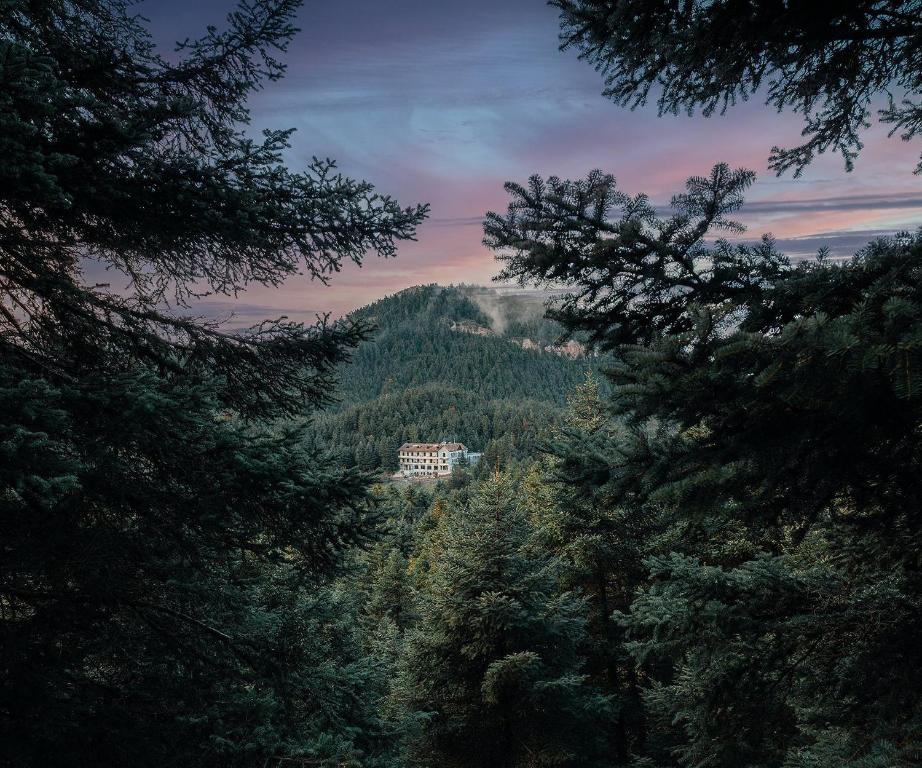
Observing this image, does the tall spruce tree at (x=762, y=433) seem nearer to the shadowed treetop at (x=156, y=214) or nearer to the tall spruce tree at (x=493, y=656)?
the shadowed treetop at (x=156, y=214)

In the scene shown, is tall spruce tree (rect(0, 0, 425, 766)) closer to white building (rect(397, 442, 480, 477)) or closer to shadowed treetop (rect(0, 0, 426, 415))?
shadowed treetop (rect(0, 0, 426, 415))

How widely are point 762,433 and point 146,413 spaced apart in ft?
12.2

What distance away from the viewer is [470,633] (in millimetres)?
10266

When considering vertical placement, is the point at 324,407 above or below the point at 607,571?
above

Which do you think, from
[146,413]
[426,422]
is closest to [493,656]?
[146,413]

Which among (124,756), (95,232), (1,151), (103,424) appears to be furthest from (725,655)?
(95,232)

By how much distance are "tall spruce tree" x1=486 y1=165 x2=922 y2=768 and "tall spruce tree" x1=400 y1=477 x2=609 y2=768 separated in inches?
214

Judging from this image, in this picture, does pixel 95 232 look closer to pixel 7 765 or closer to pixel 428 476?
pixel 7 765

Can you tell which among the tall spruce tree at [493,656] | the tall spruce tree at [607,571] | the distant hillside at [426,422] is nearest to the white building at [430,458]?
the distant hillside at [426,422]

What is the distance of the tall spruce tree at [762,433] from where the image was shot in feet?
7.52

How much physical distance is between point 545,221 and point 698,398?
4.77 feet

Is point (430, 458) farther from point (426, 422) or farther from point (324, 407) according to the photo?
point (324, 407)

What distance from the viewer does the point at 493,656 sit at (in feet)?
33.9

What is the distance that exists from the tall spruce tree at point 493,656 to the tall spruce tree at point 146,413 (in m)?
4.79
